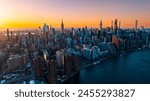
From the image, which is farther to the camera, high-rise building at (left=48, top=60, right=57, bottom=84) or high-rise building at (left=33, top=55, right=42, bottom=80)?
high-rise building at (left=33, top=55, right=42, bottom=80)

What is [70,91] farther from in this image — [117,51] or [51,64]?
[117,51]

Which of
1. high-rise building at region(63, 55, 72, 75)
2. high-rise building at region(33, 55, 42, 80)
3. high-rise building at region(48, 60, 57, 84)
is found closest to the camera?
high-rise building at region(48, 60, 57, 84)

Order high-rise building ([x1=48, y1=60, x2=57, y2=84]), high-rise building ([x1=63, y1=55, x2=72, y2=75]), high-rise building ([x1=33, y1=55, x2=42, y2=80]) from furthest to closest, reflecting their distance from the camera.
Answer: high-rise building ([x1=63, y1=55, x2=72, y2=75]) < high-rise building ([x1=33, y1=55, x2=42, y2=80]) < high-rise building ([x1=48, y1=60, x2=57, y2=84])

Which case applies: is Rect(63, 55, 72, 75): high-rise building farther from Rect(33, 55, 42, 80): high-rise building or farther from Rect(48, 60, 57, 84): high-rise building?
Rect(33, 55, 42, 80): high-rise building

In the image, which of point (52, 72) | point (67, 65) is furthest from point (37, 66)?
point (67, 65)

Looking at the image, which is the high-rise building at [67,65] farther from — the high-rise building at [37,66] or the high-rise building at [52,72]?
the high-rise building at [37,66]

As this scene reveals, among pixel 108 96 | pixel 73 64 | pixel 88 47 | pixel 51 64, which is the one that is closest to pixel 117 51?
pixel 88 47

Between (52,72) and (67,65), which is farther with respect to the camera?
(67,65)

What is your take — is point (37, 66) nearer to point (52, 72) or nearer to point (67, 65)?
point (52, 72)

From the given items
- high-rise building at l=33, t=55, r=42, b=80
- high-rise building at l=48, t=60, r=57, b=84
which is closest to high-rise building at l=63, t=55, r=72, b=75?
high-rise building at l=48, t=60, r=57, b=84

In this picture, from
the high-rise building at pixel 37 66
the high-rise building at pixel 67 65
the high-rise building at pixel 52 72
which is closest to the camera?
the high-rise building at pixel 52 72

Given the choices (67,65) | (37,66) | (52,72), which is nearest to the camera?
(52,72)

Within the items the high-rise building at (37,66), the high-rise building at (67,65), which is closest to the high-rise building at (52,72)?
the high-rise building at (37,66)
